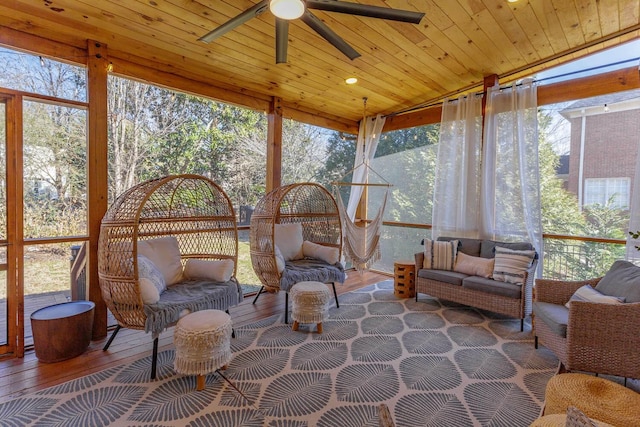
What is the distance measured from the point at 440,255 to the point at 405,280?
51 centimetres

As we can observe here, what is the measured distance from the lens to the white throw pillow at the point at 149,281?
215cm

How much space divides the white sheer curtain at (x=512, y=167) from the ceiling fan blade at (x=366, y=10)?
232 centimetres

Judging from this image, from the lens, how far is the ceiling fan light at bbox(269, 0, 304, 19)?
1.60m

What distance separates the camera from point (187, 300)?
7.63 ft

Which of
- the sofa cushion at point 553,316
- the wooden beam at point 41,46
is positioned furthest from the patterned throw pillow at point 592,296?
the wooden beam at point 41,46

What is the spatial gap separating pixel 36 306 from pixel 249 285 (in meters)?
2.05

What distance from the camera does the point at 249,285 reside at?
4051 mm

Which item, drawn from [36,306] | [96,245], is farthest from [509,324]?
[36,306]

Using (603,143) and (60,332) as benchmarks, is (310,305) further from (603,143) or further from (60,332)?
(603,143)

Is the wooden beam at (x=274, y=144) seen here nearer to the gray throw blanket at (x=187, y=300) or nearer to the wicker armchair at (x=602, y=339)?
the gray throw blanket at (x=187, y=300)

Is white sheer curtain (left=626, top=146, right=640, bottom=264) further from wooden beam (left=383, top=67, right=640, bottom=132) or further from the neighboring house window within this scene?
wooden beam (left=383, top=67, right=640, bottom=132)

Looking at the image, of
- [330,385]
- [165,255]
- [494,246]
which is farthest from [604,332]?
[165,255]

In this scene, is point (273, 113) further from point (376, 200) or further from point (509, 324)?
point (509, 324)

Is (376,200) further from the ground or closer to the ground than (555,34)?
closer to the ground
